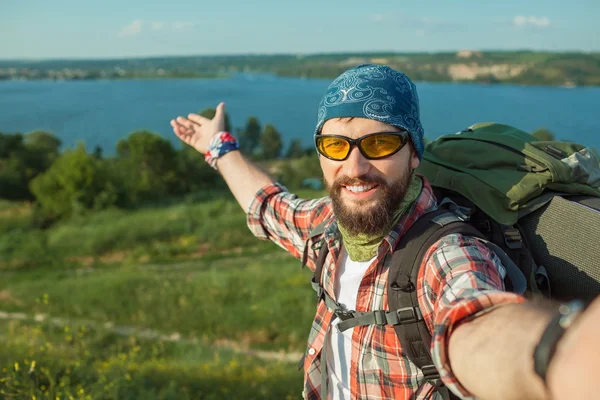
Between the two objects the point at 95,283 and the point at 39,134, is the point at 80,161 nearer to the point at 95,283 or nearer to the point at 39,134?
the point at 95,283

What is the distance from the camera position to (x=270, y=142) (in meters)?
57.4

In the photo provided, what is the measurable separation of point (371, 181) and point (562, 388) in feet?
4.30

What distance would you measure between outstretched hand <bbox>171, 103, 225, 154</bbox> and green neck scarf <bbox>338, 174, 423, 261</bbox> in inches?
65.1

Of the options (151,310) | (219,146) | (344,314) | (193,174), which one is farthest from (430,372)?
(193,174)

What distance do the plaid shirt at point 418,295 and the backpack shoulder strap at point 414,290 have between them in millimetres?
31

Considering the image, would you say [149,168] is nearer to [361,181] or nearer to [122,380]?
[122,380]

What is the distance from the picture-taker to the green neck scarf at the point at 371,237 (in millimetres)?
2064

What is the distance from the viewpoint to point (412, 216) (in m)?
2.06

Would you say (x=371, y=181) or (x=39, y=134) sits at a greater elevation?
(x=371, y=181)

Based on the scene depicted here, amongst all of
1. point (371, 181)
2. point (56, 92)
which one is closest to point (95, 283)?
point (371, 181)

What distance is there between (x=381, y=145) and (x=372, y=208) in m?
0.27

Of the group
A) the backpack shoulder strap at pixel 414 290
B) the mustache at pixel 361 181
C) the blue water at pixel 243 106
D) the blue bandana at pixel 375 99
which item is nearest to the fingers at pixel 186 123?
the blue bandana at pixel 375 99

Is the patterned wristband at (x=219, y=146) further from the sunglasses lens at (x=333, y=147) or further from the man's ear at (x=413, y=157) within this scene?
the man's ear at (x=413, y=157)

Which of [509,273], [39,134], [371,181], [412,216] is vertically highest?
[371,181]
